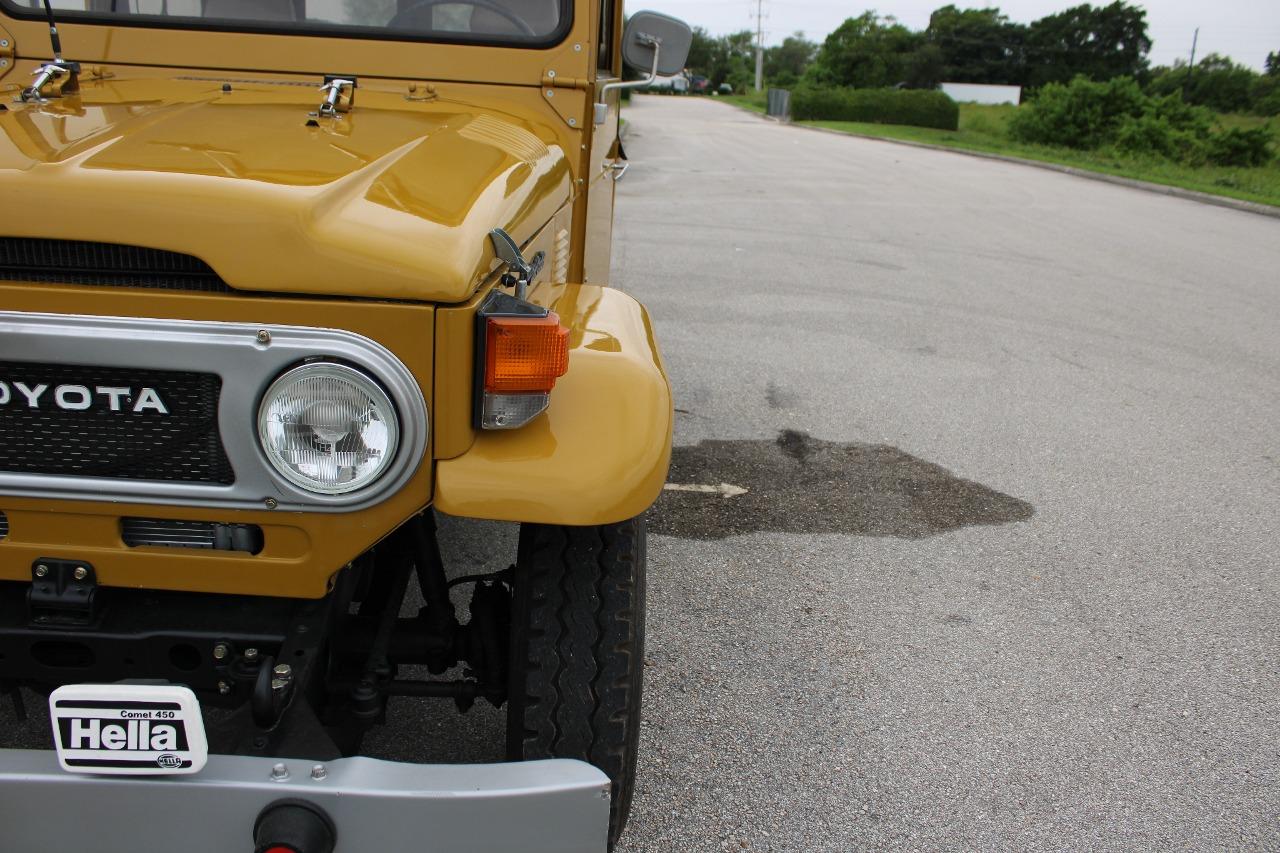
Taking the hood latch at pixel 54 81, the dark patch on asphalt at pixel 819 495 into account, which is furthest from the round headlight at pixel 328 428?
the dark patch on asphalt at pixel 819 495

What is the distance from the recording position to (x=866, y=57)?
59625mm

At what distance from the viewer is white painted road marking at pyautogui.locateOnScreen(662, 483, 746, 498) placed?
427 cm

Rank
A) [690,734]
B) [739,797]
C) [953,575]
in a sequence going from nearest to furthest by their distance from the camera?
[739,797]
[690,734]
[953,575]

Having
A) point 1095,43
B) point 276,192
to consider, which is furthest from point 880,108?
point 276,192

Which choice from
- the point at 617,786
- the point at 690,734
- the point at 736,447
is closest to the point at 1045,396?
the point at 736,447

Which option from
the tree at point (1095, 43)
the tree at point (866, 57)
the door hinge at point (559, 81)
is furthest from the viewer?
the tree at point (1095, 43)

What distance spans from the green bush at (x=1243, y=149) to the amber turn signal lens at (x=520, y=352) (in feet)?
89.0

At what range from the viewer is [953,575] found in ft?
12.2

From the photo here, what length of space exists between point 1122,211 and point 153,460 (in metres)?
14.8

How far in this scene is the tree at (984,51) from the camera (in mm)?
69188

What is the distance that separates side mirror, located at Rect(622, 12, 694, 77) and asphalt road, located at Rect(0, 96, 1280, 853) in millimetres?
1594

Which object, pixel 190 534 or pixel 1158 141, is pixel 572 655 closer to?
pixel 190 534

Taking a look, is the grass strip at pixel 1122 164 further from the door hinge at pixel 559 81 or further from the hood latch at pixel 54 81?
the hood latch at pixel 54 81

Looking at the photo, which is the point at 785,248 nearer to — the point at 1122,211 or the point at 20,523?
the point at 1122,211
